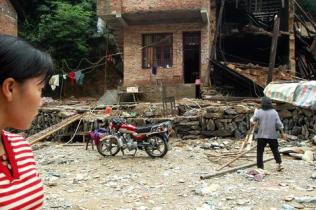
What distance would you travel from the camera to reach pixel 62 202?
7.15 m

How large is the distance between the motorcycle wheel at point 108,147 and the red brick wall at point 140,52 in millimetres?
9330

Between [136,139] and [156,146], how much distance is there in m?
0.58

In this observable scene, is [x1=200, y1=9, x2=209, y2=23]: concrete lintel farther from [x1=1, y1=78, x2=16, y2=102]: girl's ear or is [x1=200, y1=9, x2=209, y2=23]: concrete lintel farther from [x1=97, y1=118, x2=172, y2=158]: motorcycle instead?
[x1=1, y1=78, x2=16, y2=102]: girl's ear

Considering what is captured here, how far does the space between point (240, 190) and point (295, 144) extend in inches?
249

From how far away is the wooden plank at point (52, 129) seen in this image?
14.1 metres

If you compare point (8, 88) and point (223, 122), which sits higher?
point (8, 88)

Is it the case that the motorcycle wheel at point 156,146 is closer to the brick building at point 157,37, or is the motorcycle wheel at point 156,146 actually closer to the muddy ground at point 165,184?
the muddy ground at point 165,184

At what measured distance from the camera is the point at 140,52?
830 inches

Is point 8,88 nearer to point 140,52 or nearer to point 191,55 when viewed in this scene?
point 140,52

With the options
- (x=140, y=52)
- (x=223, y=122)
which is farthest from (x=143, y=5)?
(x=223, y=122)

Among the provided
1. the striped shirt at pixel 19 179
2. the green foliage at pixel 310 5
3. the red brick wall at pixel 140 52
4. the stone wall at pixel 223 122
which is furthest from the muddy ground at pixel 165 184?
the green foliage at pixel 310 5

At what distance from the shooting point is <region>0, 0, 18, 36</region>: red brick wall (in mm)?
23594

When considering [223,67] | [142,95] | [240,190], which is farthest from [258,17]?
[240,190]

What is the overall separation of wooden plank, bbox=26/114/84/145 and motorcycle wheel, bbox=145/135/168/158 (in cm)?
468
